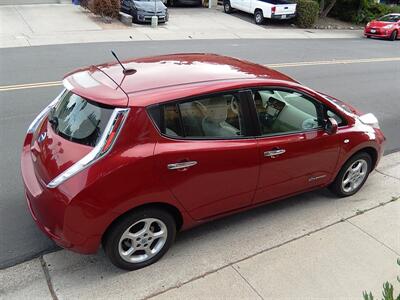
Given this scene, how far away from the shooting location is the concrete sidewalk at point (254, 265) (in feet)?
11.4

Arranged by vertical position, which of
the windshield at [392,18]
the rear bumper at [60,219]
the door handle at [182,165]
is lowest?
the windshield at [392,18]

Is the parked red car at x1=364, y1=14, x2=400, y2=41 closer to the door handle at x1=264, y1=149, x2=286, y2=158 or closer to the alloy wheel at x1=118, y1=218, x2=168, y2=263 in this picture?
the door handle at x1=264, y1=149, x2=286, y2=158

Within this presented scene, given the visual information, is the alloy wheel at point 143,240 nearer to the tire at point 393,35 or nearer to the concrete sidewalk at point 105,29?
the concrete sidewalk at point 105,29

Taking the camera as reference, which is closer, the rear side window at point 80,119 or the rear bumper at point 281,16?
the rear side window at point 80,119

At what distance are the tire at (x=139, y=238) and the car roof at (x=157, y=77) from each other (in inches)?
37.6

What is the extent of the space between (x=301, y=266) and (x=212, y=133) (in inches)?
57.9

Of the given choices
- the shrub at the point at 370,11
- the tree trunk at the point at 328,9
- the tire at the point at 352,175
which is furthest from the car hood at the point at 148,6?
the shrub at the point at 370,11

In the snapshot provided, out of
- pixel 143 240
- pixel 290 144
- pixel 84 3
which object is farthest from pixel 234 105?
pixel 84 3

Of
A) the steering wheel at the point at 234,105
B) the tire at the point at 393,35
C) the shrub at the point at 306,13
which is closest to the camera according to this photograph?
the steering wheel at the point at 234,105

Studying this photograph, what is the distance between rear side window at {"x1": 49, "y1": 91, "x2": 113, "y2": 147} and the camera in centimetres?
335

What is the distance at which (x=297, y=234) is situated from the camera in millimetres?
4352

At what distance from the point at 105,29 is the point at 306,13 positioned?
1255 centimetres

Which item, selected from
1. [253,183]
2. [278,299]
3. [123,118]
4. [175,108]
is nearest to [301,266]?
[278,299]

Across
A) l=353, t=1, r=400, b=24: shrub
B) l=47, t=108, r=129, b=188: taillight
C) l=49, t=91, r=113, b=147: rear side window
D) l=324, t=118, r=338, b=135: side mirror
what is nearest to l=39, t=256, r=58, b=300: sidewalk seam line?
l=47, t=108, r=129, b=188: taillight
